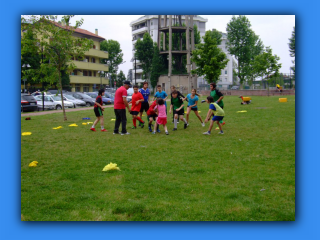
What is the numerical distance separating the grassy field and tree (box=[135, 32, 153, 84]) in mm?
47512

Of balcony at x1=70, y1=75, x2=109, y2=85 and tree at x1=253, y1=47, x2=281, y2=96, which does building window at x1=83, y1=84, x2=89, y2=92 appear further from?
tree at x1=253, y1=47, x2=281, y2=96

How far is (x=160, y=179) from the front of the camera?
605 cm

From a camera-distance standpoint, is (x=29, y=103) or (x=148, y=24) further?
(x=29, y=103)

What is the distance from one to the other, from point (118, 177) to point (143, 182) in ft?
1.98

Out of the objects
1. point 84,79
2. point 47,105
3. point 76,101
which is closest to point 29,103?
point 47,105

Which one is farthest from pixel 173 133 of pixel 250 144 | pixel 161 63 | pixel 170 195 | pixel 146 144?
pixel 161 63

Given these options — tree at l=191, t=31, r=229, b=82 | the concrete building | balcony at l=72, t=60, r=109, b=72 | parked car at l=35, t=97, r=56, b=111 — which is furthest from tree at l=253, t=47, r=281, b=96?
parked car at l=35, t=97, r=56, b=111

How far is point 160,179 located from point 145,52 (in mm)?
54134

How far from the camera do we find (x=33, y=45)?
14.8 meters

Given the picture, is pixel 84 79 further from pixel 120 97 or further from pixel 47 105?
pixel 120 97

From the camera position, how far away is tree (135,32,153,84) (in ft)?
186

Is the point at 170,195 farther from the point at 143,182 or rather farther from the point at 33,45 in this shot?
the point at 33,45

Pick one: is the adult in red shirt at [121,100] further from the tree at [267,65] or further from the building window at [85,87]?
the building window at [85,87]
